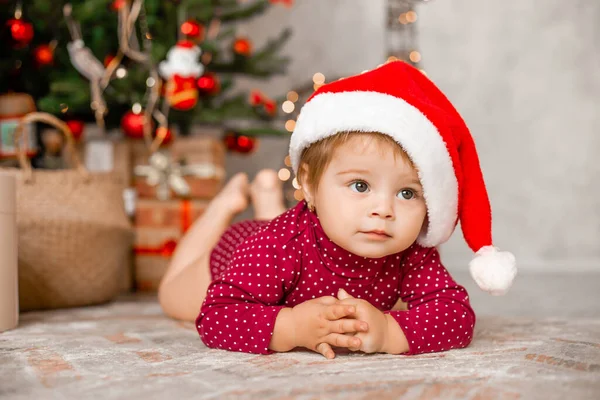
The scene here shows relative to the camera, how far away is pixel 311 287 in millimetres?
926

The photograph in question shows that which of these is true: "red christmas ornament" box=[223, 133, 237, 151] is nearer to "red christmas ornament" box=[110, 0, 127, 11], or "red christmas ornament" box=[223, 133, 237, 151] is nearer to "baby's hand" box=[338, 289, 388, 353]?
"red christmas ornament" box=[110, 0, 127, 11]

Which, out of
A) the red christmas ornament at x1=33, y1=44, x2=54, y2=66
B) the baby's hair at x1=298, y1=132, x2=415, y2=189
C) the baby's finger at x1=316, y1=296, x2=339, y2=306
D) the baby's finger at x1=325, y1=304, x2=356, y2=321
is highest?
the red christmas ornament at x1=33, y1=44, x2=54, y2=66

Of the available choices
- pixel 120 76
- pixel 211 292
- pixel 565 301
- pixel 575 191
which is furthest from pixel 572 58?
pixel 211 292

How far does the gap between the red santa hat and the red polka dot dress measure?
0.06 m

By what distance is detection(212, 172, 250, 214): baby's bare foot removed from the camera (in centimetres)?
134

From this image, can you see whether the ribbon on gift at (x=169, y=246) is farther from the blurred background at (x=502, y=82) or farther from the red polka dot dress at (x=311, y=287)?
the red polka dot dress at (x=311, y=287)

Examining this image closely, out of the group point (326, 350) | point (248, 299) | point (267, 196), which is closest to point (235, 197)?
point (267, 196)

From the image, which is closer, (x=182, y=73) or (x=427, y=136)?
(x=427, y=136)

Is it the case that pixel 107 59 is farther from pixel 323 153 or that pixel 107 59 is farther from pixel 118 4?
pixel 323 153

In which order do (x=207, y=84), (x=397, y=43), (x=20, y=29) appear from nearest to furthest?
(x=20, y=29) → (x=207, y=84) → (x=397, y=43)

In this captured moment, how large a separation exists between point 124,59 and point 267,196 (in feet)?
2.72

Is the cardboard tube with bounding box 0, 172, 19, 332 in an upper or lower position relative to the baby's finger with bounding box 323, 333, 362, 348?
upper

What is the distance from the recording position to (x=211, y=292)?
0.88 metres

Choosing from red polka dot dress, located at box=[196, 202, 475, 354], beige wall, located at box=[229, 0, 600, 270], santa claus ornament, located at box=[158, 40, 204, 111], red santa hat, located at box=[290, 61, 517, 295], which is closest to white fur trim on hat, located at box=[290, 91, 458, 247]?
red santa hat, located at box=[290, 61, 517, 295]
